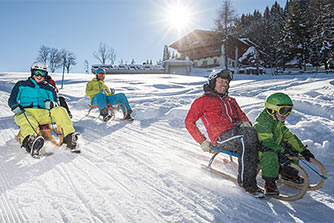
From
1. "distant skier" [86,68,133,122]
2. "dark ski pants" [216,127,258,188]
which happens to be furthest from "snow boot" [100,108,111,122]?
"dark ski pants" [216,127,258,188]

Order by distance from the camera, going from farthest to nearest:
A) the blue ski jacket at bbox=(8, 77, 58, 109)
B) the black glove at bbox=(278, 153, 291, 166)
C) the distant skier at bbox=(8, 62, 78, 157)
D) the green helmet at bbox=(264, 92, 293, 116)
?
1. the blue ski jacket at bbox=(8, 77, 58, 109)
2. the distant skier at bbox=(8, 62, 78, 157)
3. the green helmet at bbox=(264, 92, 293, 116)
4. the black glove at bbox=(278, 153, 291, 166)

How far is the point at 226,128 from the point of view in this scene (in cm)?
250

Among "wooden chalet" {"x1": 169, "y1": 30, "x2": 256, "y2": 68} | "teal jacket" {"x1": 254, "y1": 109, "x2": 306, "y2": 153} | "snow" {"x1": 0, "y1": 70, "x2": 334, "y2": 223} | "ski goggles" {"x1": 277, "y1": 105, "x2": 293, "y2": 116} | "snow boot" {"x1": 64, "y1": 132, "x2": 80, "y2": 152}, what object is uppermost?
"wooden chalet" {"x1": 169, "y1": 30, "x2": 256, "y2": 68}

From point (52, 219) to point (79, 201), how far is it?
272mm

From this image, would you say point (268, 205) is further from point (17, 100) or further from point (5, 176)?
point (17, 100)

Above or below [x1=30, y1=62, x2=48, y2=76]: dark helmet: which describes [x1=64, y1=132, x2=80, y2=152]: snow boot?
below

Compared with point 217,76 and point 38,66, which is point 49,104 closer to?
point 38,66

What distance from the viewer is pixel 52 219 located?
168 centimetres

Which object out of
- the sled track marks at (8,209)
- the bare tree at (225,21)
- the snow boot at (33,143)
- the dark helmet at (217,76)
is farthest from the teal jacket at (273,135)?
the bare tree at (225,21)

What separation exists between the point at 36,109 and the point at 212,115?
2.66 metres

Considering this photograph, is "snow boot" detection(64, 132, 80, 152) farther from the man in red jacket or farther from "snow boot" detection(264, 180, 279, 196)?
"snow boot" detection(264, 180, 279, 196)

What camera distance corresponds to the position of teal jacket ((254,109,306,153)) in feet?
6.96

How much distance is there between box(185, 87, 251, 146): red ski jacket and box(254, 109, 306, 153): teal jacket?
367mm

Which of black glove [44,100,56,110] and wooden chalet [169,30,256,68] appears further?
wooden chalet [169,30,256,68]
